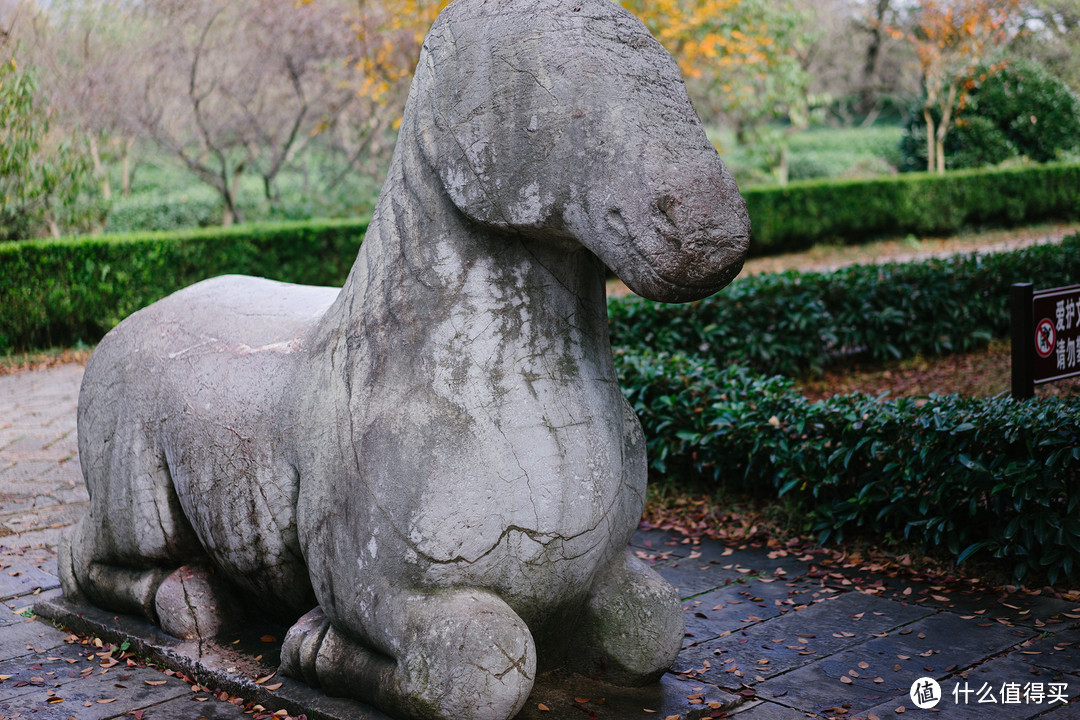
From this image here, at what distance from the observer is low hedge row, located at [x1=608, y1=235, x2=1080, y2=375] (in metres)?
7.72

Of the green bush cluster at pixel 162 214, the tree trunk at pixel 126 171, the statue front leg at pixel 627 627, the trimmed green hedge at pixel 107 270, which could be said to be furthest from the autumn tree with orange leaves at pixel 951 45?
the statue front leg at pixel 627 627

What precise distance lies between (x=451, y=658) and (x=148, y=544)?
137 cm

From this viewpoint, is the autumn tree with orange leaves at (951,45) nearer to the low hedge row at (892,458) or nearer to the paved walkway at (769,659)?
the low hedge row at (892,458)

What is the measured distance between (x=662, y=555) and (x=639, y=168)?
2880 millimetres

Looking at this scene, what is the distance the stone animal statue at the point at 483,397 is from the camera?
7.25ft

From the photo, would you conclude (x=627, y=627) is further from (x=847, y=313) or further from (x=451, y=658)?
(x=847, y=313)

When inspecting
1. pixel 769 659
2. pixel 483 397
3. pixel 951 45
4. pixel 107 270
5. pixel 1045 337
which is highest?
pixel 951 45

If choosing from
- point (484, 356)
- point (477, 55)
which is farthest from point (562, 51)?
point (484, 356)

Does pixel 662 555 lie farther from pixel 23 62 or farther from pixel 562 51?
pixel 23 62

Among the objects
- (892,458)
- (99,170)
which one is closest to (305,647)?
(892,458)

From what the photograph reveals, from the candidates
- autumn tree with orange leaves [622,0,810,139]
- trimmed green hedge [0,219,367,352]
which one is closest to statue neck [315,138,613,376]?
trimmed green hedge [0,219,367,352]

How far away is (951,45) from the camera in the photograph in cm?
2100

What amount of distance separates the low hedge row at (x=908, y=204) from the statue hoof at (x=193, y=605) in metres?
15.0

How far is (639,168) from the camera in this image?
7.02 ft
